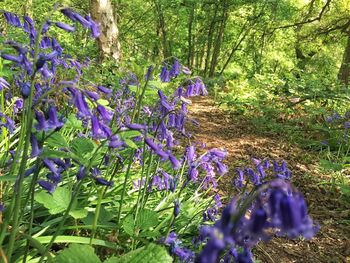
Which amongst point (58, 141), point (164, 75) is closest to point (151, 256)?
point (58, 141)

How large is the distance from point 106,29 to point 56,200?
21.1 ft

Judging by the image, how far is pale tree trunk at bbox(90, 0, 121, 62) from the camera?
7.55 m

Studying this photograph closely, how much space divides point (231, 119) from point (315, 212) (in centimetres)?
431

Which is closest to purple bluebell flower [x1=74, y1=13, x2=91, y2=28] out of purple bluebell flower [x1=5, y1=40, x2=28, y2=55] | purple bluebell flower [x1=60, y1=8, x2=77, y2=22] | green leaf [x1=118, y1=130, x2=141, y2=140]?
purple bluebell flower [x1=60, y1=8, x2=77, y2=22]

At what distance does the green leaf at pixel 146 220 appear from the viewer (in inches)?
80.4

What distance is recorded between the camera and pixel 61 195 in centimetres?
190

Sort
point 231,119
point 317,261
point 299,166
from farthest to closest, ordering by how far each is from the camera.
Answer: point 231,119, point 299,166, point 317,261

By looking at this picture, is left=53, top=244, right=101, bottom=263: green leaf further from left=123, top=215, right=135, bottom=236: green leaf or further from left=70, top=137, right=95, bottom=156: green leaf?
left=70, top=137, right=95, bottom=156: green leaf

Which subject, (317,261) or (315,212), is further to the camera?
(315,212)

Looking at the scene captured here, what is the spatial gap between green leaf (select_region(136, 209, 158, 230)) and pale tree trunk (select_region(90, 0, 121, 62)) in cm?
596

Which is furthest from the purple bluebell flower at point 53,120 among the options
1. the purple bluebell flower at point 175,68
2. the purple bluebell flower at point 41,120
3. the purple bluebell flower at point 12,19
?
the purple bluebell flower at point 175,68

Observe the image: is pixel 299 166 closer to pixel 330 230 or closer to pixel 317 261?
pixel 330 230

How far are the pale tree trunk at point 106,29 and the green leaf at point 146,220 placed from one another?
596cm

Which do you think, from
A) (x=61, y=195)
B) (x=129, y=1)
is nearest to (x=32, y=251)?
(x=61, y=195)
